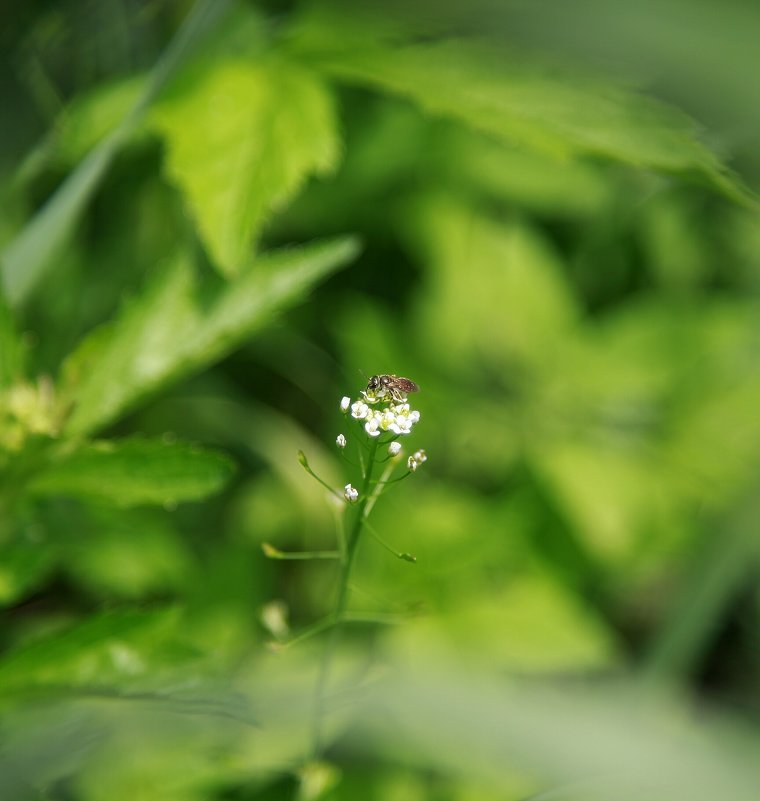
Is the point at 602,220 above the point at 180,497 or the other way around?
the other way around

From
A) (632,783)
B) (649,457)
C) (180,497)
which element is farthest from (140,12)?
(632,783)

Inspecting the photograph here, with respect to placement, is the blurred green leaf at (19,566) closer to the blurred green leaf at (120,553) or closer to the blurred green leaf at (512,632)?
the blurred green leaf at (120,553)

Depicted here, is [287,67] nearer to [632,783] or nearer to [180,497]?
[180,497]

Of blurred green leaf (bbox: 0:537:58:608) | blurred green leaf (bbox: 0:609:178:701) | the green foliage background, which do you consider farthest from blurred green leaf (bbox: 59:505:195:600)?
blurred green leaf (bbox: 0:609:178:701)

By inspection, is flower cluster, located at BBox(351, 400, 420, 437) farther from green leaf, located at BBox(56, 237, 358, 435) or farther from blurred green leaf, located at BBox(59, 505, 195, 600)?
blurred green leaf, located at BBox(59, 505, 195, 600)

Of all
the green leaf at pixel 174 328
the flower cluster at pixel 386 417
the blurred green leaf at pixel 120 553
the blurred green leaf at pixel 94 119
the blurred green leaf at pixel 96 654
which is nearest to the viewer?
the flower cluster at pixel 386 417

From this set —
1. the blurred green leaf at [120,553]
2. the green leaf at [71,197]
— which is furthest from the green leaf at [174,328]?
the blurred green leaf at [120,553]

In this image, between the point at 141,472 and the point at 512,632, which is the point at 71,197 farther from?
the point at 512,632
